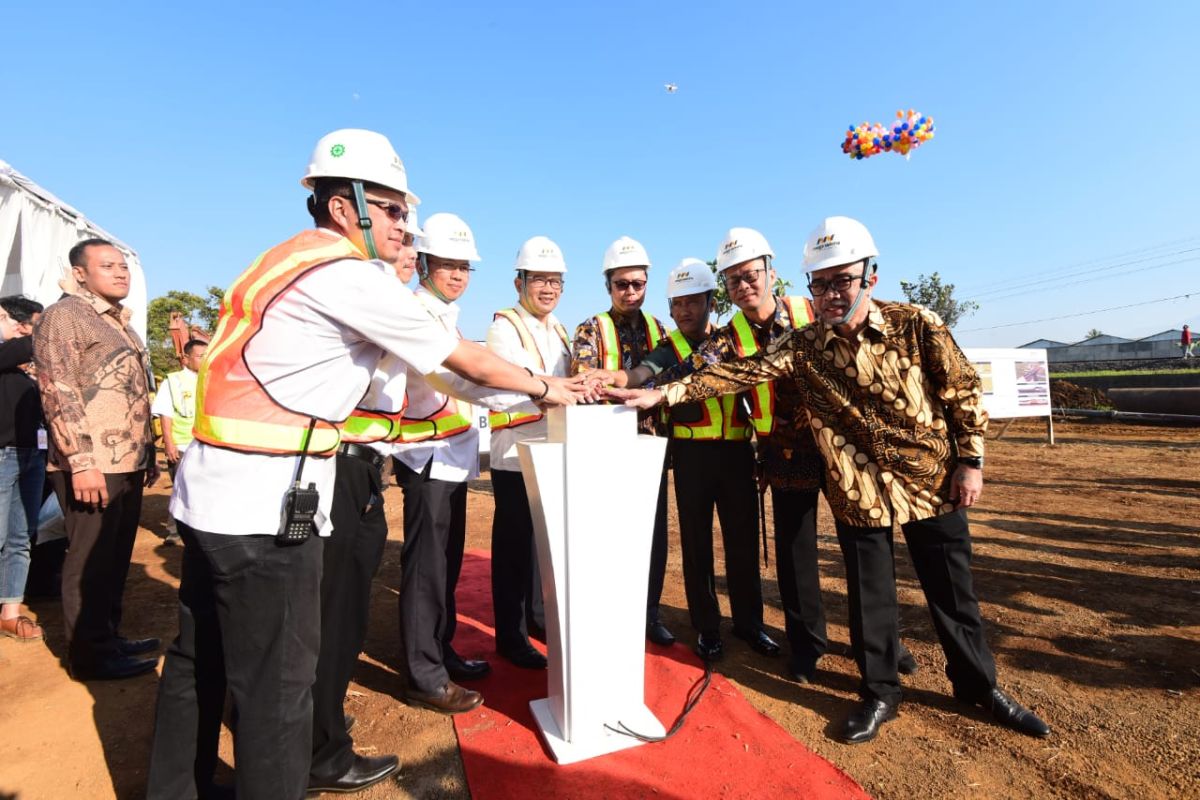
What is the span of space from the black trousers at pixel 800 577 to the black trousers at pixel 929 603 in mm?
430

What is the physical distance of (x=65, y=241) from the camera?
22.6 ft

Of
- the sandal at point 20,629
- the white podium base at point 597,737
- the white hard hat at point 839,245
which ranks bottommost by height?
the white podium base at point 597,737

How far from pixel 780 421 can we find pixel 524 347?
1.45 m

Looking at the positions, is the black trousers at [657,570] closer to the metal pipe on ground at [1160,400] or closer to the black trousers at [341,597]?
the black trousers at [341,597]

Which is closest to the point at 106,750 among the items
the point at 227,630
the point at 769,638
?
the point at 227,630

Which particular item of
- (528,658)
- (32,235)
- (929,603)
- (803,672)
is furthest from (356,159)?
(32,235)

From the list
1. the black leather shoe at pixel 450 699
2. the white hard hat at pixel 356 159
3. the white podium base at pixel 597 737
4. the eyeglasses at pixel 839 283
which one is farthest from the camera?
the black leather shoe at pixel 450 699

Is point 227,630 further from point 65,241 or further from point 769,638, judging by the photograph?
point 65,241

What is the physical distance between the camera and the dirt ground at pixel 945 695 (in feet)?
7.49

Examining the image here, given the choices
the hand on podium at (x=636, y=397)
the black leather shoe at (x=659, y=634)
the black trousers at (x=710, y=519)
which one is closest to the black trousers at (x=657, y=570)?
the black leather shoe at (x=659, y=634)

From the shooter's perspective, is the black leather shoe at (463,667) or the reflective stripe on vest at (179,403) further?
the reflective stripe on vest at (179,403)

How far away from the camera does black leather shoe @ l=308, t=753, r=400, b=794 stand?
2.24 m

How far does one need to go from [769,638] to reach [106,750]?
3177 millimetres

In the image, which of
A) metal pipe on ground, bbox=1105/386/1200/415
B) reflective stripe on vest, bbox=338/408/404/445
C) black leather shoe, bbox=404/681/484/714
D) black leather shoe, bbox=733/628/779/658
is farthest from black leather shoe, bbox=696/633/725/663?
metal pipe on ground, bbox=1105/386/1200/415
